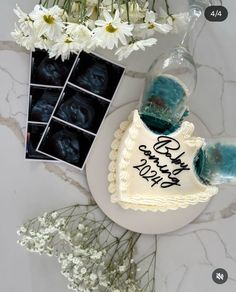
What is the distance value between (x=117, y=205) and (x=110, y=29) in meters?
0.52

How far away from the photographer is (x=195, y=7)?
3.74ft

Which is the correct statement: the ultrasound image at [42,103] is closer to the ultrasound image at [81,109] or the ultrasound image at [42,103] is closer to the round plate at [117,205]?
the ultrasound image at [81,109]

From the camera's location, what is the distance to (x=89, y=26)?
3.42ft

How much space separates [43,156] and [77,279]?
342mm

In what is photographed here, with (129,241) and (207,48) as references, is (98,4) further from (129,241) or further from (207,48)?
(129,241)

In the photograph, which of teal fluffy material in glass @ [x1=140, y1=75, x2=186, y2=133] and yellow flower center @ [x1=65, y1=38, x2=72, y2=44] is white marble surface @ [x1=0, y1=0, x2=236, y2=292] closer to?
teal fluffy material in glass @ [x1=140, y1=75, x2=186, y2=133]

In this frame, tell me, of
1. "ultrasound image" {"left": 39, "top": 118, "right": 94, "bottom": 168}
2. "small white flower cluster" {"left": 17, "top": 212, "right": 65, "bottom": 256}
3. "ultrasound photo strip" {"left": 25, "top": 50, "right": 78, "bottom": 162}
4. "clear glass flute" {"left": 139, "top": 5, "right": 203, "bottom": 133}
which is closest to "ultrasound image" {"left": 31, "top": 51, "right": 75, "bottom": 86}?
"ultrasound photo strip" {"left": 25, "top": 50, "right": 78, "bottom": 162}

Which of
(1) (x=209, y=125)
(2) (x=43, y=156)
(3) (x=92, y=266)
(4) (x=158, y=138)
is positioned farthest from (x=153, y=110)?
(3) (x=92, y=266)

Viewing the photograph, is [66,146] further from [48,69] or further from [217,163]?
[217,163]

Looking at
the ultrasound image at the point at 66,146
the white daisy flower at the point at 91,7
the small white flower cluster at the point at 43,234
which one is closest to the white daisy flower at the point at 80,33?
the white daisy flower at the point at 91,7

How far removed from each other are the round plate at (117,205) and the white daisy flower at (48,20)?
0.36 m

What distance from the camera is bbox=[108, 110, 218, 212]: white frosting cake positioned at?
3.71 ft

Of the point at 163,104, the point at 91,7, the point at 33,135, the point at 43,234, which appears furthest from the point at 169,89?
the point at 43,234

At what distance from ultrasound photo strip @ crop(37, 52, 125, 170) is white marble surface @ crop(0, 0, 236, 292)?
0.13ft
